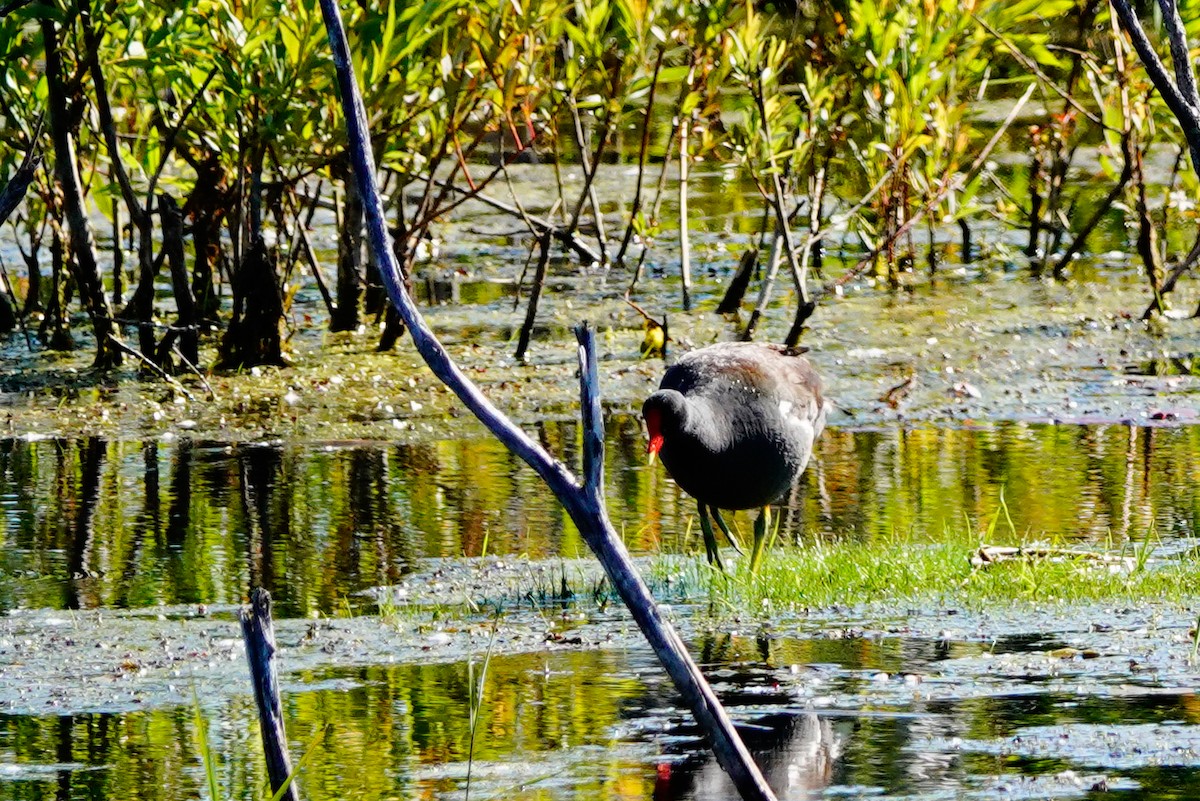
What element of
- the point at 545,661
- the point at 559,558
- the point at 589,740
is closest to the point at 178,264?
the point at 559,558

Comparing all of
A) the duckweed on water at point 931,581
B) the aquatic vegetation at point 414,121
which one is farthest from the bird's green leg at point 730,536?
the aquatic vegetation at point 414,121

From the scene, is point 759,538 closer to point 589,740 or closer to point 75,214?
point 589,740

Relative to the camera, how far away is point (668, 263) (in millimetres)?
13328

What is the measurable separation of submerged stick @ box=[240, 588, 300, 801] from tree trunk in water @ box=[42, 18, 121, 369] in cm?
653

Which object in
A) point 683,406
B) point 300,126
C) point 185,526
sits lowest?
point 185,526

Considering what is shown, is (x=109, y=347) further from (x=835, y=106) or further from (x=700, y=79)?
(x=835, y=106)

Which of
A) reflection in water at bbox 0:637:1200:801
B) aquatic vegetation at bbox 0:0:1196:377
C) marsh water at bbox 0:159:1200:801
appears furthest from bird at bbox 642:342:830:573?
aquatic vegetation at bbox 0:0:1196:377

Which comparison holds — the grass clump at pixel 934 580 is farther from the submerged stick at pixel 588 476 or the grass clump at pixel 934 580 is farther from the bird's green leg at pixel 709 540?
the submerged stick at pixel 588 476

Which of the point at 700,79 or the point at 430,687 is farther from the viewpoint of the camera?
the point at 700,79

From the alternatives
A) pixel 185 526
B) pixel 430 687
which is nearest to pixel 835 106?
pixel 185 526

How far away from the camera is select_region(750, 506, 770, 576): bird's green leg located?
6.66 meters

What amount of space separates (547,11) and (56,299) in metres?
2.95

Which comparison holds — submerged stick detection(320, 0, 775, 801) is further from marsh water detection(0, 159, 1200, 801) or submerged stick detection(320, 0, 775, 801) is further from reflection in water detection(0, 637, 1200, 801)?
reflection in water detection(0, 637, 1200, 801)

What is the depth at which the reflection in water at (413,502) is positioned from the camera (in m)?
7.13
